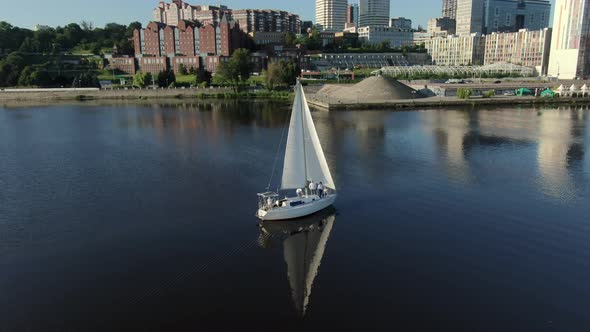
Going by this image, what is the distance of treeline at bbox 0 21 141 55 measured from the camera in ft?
520

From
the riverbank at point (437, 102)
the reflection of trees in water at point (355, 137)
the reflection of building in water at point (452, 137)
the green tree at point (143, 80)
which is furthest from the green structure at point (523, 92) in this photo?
the green tree at point (143, 80)

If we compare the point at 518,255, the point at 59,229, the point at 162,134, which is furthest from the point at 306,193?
the point at 162,134

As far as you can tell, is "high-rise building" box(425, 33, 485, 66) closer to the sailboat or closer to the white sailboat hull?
the sailboat

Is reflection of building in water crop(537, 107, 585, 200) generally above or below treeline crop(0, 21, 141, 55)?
below

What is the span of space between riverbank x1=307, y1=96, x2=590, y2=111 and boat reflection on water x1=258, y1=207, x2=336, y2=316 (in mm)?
55898

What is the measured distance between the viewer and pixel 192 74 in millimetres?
135000

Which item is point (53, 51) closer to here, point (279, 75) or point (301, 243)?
point (279, 75)

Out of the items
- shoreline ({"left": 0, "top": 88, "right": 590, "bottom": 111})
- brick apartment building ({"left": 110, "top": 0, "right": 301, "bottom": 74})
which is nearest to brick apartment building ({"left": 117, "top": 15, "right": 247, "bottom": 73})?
brick apartment building ({"left": 110, "top": 0, "right": 301, "bottom": 74})

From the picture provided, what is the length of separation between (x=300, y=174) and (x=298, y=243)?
5191 millimetres

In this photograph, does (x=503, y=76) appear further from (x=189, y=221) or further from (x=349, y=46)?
(x=189, y=221)

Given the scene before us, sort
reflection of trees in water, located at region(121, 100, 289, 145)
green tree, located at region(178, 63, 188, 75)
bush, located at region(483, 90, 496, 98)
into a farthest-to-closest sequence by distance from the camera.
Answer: green tree, located at region(178, 63, 188, 75), bush, located at region(483, 90, 496, 98), reflection of trees in water, located at region(121, 100, 289, 145)

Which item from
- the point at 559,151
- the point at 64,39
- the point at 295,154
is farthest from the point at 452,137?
the point at 64,39

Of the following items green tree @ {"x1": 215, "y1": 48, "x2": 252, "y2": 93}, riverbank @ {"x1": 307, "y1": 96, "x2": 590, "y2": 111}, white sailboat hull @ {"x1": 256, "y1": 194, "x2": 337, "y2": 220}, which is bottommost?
white sailboat hull @ {"x1": 256, "y1": 194, "x2": 337, "y2": 220}

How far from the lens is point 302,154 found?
87.8 feet
